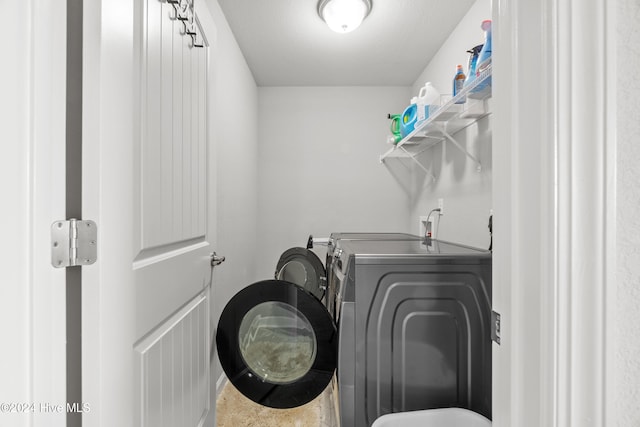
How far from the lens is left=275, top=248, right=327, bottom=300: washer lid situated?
2.60 m

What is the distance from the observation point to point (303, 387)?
5.37 feet

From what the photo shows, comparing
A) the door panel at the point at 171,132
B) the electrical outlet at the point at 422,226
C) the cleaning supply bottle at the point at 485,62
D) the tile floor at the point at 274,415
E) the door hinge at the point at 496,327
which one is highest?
the cleaning supply bottle at the point at 485,62

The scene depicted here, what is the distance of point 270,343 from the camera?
1.72 m

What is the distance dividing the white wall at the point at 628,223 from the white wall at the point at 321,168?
2975 millimetres

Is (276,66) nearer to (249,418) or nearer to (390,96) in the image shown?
(390,96)

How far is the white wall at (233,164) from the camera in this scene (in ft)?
7.07

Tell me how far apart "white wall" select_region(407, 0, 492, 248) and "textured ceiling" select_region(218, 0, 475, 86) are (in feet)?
0.38

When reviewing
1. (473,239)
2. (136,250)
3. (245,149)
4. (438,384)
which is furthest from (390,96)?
(136,250)

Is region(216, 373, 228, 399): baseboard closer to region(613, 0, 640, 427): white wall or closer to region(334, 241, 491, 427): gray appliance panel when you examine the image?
region(334, 241, 491, 427): gray appliance panel

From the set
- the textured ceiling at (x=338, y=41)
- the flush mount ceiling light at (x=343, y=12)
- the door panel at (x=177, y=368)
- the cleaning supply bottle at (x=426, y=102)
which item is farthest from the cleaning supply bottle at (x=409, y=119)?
the door panel at (x=177, y=368)

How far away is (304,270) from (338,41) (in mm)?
1746

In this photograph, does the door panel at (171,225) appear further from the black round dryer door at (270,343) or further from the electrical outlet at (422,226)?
the electrical outlet at (422,226)
